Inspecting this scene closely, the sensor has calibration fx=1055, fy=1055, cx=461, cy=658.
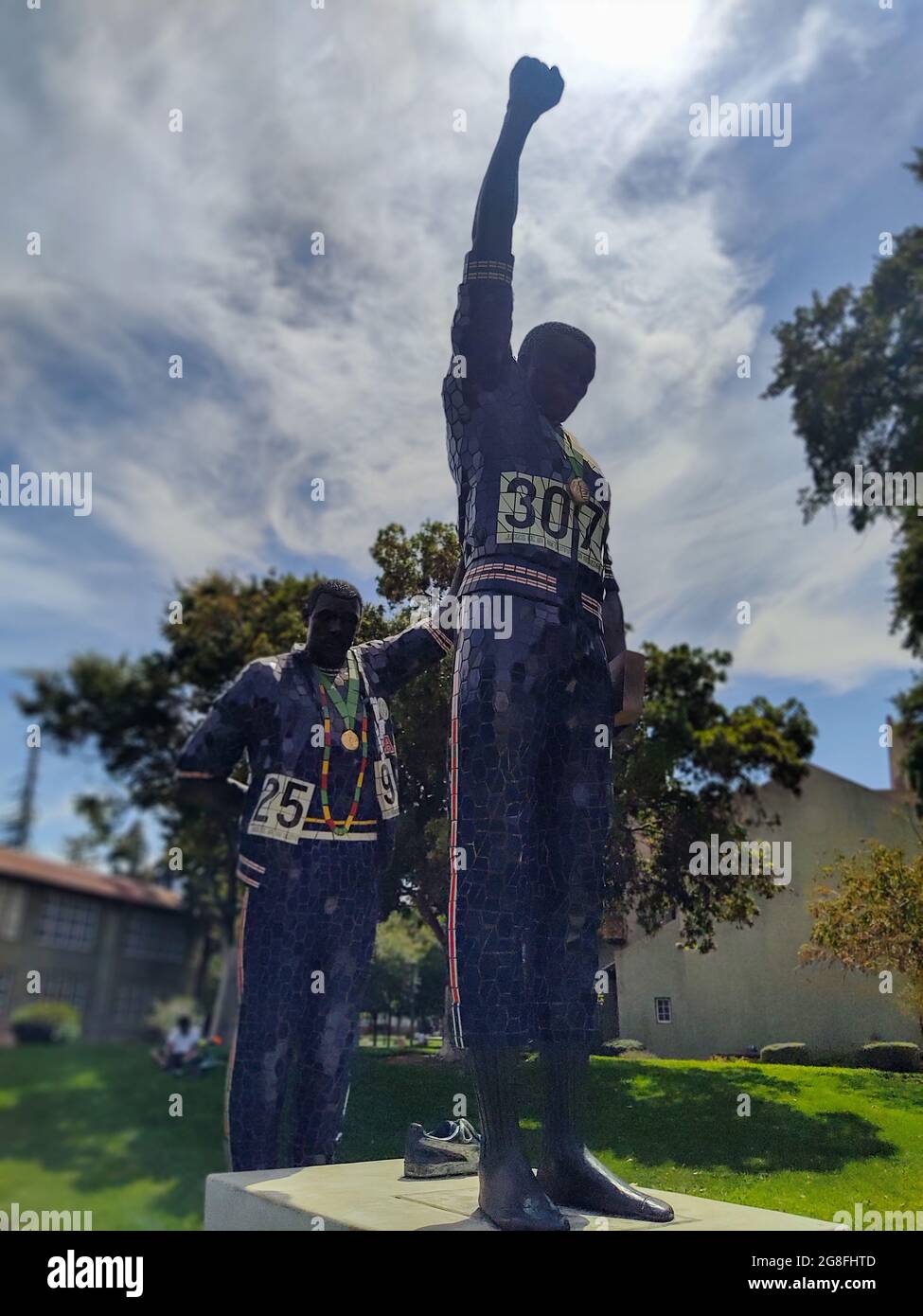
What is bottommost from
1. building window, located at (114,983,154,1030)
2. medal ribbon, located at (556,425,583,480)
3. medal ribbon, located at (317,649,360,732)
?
building window, located at (114,983,154,1030)

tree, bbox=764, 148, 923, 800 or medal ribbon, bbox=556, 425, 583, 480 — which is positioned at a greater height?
tree, bbox=764, 148, 923, 800

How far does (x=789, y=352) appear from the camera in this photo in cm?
818

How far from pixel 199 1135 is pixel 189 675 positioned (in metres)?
6.93

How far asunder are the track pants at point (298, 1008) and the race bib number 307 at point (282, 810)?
0.10 meters

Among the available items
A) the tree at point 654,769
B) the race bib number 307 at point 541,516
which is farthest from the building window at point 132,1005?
the race bib number 307 at point 541,516

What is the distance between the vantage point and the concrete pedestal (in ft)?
10.2

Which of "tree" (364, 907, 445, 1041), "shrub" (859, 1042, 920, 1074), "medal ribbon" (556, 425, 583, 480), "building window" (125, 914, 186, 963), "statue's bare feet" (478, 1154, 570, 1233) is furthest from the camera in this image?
"building window" (125, 914, 186, 963)

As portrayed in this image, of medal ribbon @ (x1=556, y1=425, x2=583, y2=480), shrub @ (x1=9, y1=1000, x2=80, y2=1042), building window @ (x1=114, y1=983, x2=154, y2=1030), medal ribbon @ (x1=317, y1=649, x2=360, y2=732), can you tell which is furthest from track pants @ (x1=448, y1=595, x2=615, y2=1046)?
building window @ (x1=114, y1=983, x2=154, y2=1030)

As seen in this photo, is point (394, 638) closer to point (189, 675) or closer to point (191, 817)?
point (191, 817)

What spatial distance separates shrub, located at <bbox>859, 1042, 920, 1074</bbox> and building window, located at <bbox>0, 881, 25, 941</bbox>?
17.2 meters

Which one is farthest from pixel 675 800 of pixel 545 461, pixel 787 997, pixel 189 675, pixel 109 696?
pixel 109 696

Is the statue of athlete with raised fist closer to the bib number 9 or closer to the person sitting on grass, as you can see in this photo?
the bib number 9

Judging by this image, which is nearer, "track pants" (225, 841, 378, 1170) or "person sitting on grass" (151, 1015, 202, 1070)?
"track pants" (225, 841, 378, 1170)

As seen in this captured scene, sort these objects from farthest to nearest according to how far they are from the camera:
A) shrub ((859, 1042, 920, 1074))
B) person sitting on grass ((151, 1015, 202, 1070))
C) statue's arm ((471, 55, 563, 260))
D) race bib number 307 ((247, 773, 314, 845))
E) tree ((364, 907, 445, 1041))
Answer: person sitting on grass ((151, 1015, 202, 1070))
tree ((364, 907, 445, 1041))
shrub ((859, 1042, 920, 1074))
race bib number 307 ((247, 773, 314, 845))
statue's arm ((471, 55, 563, 260))
